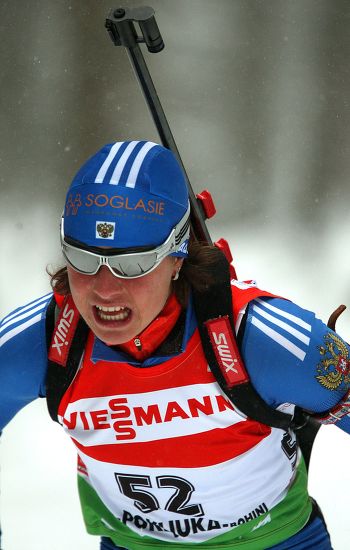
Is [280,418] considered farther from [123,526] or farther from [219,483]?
[123,526]

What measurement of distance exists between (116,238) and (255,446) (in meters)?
0.63

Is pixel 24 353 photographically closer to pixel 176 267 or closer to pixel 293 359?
pixel 176 267

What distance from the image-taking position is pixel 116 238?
6.64 feet

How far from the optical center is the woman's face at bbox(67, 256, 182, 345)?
80.3 inches

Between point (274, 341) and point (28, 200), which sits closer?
point (274, 341)

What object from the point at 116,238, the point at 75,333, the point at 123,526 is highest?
the point at 116,238

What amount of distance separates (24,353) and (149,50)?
0.86 metres

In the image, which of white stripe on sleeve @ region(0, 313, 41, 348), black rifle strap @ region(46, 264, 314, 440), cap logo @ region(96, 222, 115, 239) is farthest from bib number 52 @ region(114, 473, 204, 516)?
cap logo @ region(96, 222, 115, 239)

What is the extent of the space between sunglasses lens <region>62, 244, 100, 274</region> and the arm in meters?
0.37

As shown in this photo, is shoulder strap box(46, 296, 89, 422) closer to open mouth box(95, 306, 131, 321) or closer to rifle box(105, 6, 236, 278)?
open mouth box(95, 306, 131, 321)

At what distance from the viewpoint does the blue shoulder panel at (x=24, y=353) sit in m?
2.28

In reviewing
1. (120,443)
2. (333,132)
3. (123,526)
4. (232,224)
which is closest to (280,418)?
(120,443)

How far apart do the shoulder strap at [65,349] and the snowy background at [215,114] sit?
101 inches

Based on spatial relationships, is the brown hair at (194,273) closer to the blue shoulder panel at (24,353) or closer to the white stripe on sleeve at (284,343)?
the blue shoulder panel at (24,353)
